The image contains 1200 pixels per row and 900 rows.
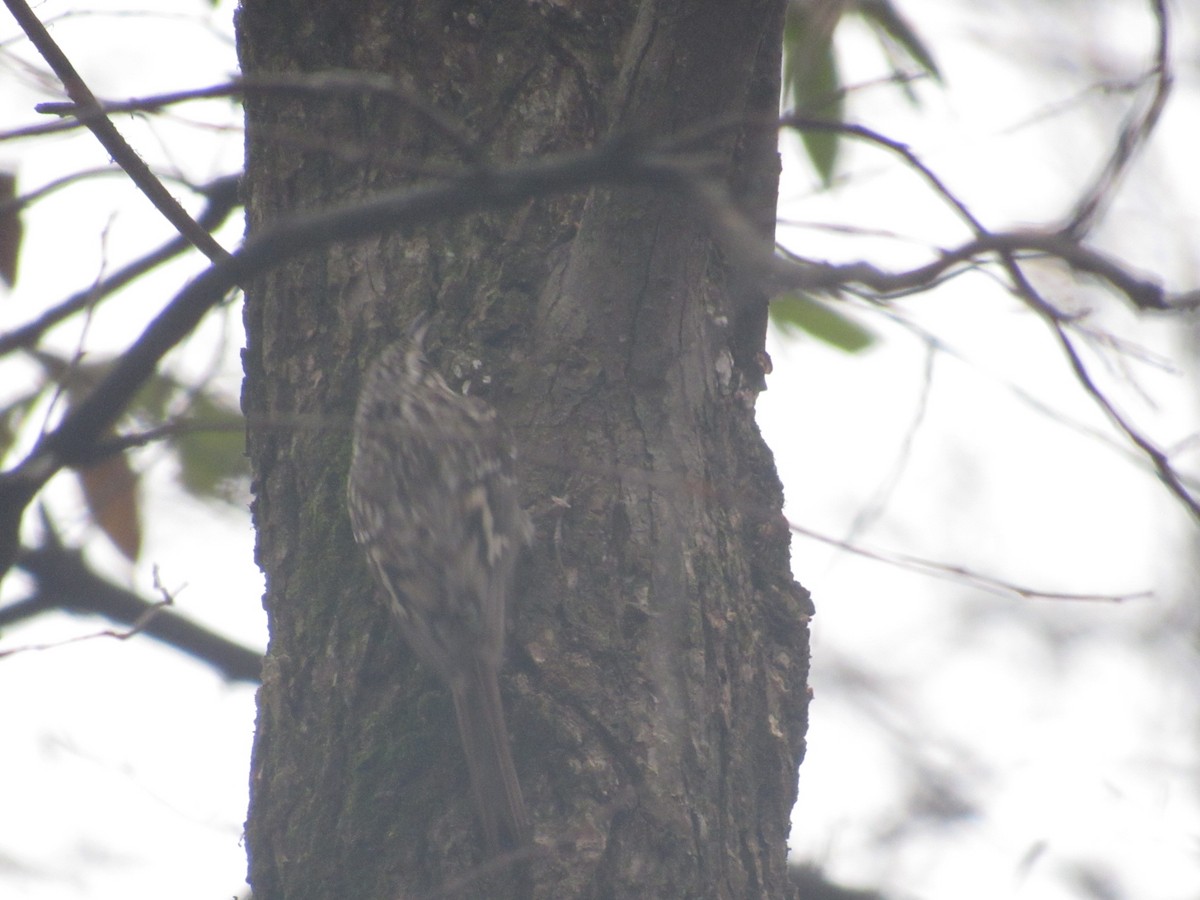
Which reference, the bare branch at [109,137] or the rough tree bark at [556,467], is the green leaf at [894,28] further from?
the bare branch at [109,137]

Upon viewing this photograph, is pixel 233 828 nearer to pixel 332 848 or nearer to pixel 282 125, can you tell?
pixel 332 848

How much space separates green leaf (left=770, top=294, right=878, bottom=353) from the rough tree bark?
632 millimetres

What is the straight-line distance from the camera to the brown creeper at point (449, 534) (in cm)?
269

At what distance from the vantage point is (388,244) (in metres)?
3.20

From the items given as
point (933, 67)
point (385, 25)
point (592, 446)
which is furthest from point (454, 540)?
point (933, 67)

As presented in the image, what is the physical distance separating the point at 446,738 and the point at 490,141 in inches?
56.1

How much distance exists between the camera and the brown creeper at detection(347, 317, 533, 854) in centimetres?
269

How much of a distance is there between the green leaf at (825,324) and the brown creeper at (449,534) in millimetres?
1145

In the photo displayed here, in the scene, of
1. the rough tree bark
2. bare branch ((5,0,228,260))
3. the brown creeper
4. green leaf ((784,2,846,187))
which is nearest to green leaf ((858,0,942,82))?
green leaf ((784,2,846,187))

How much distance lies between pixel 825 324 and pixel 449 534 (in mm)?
1364

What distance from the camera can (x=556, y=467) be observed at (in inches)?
117

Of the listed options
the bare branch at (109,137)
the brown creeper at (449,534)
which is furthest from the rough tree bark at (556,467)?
the bare branch at (109,137)

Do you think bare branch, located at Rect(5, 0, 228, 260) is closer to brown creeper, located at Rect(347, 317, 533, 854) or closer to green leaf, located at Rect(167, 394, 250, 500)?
brown creeper, located at Rect(347, 317, 533, 854)

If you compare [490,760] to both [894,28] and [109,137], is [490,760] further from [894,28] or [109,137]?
[894,28]
